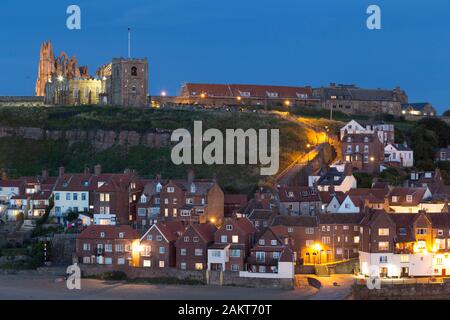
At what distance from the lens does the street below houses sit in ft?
184

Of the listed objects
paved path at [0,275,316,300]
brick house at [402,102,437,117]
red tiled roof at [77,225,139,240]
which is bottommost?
paved path at [0,275,316,300]

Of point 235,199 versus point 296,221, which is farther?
point 235,199

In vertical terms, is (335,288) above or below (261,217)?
below

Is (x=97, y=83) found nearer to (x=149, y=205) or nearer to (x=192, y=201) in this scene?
(x=149, y=205)

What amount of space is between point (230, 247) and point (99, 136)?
40301 mm

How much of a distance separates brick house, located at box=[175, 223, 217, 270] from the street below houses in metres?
2.46

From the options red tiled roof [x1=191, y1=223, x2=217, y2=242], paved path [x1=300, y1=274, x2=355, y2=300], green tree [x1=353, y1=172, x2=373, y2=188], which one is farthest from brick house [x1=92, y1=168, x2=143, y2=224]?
green tree [x1=353, y1=172, x2=373, y2=188]

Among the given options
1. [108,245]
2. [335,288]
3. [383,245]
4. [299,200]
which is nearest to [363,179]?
[299,200]

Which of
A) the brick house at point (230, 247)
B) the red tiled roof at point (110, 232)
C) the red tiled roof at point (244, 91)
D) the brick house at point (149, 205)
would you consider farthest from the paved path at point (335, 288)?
the red tiled roof at point (244, 91)

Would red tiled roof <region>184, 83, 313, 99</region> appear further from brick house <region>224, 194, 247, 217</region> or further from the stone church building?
brick house <region>224, 194, 247, 217</region>

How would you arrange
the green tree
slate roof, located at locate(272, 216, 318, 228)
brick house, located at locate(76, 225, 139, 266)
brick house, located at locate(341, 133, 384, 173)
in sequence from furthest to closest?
1. brick house, located at locate(341, 133, 384, 173)
2. the green tree
3. brick house, located at locate(76, 225, 139, 266)
4. slate roof, located at locate(272, 216, 318, 228)

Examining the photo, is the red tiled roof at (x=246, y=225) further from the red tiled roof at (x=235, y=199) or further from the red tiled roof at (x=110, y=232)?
the red tiled roof at (x=235, y=199)

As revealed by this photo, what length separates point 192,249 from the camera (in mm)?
62125

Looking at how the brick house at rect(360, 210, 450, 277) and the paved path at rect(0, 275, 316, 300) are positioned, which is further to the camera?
the brick house at rect(360, 210, 450, 277)
